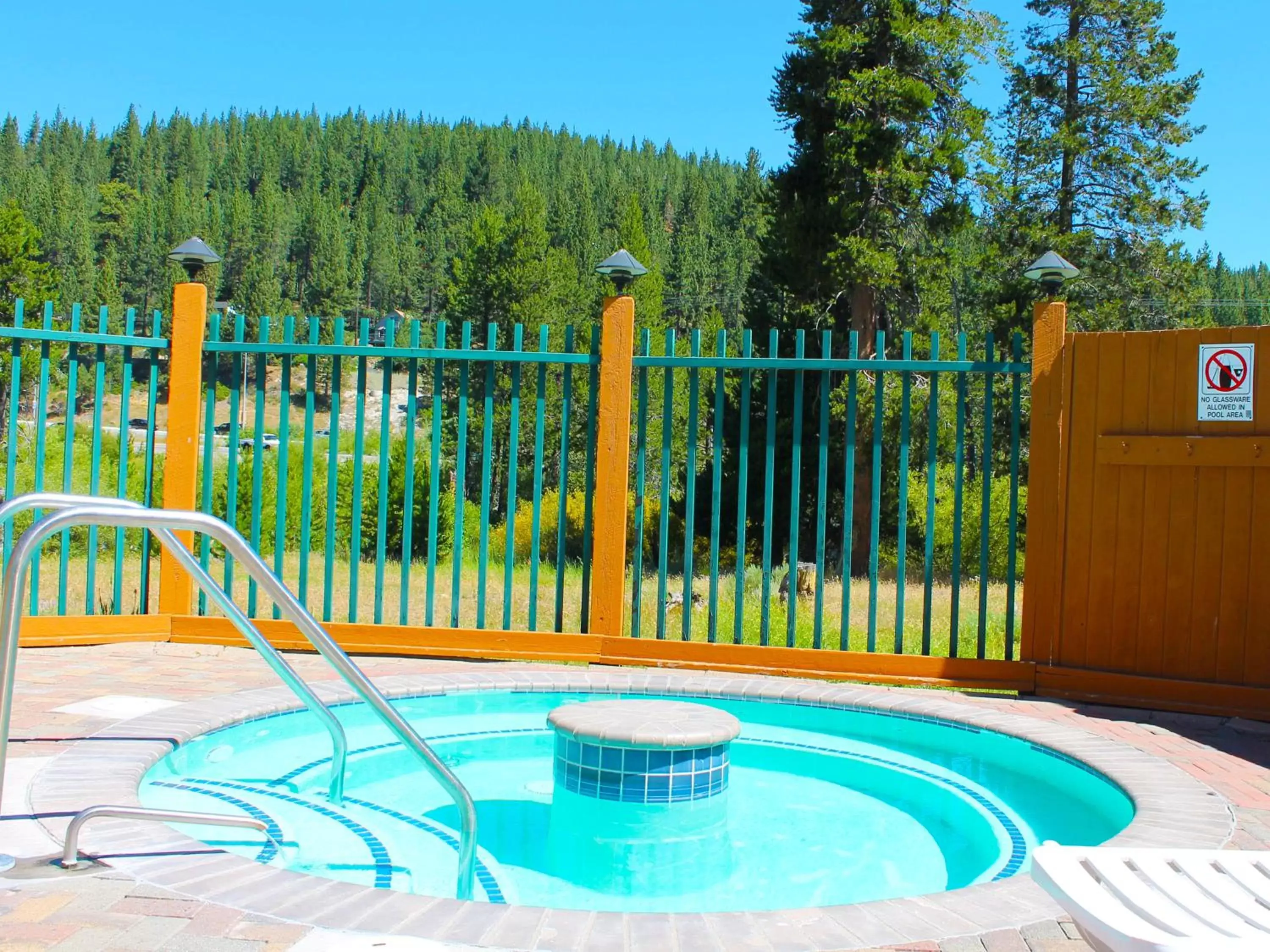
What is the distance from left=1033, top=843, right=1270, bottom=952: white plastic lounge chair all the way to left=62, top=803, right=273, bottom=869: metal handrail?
2.20 meters

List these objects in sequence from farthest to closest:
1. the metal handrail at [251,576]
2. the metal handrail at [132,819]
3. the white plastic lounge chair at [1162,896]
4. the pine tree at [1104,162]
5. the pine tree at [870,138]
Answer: the pine tree at [1104,162]
the pine tree at [870,138]
the metal handrail at [132,819]
the metal handrail at [251,576]
the white plastic lounge chair at [1162,896]

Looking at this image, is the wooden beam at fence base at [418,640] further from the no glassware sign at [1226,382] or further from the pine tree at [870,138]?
the pine tree at [870,138]

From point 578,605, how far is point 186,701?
7.18 metres

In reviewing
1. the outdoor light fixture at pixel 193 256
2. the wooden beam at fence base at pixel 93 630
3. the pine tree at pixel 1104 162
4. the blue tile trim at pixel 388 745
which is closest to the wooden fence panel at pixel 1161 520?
the blue tile trim at pixel 388 745

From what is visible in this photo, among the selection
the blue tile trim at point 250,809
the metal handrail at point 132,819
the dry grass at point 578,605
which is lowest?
the dry grass at point 578,605

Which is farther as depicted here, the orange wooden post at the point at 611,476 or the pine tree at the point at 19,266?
the pine tree at the point at 19,266

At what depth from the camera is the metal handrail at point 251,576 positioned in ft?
7.45

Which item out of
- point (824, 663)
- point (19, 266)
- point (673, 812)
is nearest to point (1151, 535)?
point (824, 663)

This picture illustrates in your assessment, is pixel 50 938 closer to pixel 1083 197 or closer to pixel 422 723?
pixel 422 723

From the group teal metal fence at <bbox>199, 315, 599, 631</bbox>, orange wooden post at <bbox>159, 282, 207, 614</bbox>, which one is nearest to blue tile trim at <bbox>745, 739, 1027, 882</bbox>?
teal metal fence at <bbox>199, 315, 599, 631</bbox>

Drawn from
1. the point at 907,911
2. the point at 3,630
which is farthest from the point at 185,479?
the point at 907,911

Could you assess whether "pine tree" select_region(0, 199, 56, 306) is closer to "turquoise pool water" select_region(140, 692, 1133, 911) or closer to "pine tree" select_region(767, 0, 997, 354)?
"pine tree" select_region(767, 0, 997, 354)

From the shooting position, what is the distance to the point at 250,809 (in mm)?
3762

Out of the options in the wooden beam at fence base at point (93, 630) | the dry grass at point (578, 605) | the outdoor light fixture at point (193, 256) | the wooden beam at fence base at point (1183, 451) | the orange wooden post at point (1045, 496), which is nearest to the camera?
the wooden beam at fence base at point (1183, 451)
